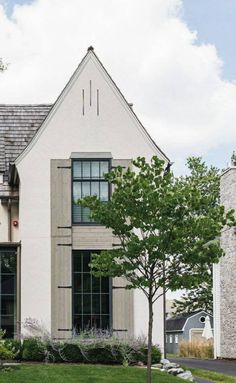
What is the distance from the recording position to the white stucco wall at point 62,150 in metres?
27.8

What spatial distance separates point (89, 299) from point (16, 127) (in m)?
7.35

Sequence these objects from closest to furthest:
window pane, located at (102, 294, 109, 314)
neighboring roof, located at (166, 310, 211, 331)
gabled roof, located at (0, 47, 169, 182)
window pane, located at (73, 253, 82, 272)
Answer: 1. window pane, located at (102, 294, 109, 314)
2. window pane, located at (73, 253, 82, 272)
3. gabled roof, located at (0, 47, 169, 182)
4. neighboring roof, located at (166, 310, 211, 331)

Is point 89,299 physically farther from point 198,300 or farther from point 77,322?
point 198,300

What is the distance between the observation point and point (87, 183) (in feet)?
93.0

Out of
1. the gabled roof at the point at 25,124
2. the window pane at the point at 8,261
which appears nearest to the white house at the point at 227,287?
the gabled roof at the point at 25,124

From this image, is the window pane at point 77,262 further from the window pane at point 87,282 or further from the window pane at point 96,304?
the window pane at point 96,304

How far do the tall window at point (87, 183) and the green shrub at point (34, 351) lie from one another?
4.54 metres

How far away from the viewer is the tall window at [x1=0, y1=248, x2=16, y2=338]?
91.6 ft

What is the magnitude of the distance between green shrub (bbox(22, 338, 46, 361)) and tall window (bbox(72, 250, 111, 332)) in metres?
2.21

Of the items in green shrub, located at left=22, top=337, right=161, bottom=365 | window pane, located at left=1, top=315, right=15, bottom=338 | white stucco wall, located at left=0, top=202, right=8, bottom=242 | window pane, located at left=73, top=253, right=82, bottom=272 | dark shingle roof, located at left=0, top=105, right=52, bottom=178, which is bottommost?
green shrub, located at left=22, top=337, right=161, bottom=365

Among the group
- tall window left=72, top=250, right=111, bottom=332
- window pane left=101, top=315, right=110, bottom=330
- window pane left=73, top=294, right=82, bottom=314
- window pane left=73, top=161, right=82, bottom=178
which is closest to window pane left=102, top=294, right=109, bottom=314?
tall window left=72, top=250, right=111, bottom=332

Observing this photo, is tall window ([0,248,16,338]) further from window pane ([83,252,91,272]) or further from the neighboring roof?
the neighboring roof

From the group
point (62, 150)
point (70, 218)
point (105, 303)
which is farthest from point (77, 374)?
point (62, 150)

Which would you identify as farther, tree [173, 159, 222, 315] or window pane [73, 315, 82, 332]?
tree [173, 159, 222, 315]
